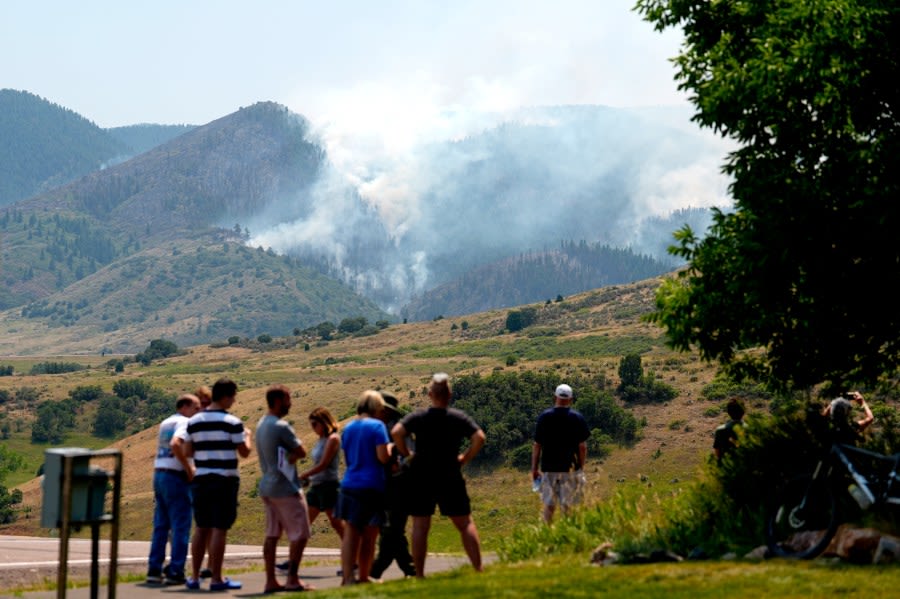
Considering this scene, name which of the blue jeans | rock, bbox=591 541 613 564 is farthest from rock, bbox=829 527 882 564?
the blue jeans

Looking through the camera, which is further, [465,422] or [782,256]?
[782,256]

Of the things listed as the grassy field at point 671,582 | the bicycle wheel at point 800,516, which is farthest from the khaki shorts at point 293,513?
the bicycle wheel at point 800,516

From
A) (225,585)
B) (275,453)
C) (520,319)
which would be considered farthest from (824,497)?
(520,319)

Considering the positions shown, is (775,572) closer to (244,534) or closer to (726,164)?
(726,164)

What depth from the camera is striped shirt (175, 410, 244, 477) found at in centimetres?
1349

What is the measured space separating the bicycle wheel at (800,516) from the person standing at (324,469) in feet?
14.3

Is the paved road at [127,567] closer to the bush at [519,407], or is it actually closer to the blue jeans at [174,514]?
the blue jeans at [174,514]

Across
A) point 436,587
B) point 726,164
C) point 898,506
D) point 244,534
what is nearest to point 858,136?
point 726,164

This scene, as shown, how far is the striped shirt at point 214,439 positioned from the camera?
44.3ft

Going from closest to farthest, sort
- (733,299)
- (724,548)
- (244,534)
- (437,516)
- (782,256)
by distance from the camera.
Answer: (724,548) → (782,256) → (733,299) → (437,516) → (244,534)

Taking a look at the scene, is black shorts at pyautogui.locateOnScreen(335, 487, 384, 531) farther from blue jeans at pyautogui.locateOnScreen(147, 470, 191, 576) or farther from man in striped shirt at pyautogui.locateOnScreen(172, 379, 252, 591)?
blue jeans at pyautogui.locateOnScreen(147, 470, 191, 576)

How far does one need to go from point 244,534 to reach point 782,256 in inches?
1517

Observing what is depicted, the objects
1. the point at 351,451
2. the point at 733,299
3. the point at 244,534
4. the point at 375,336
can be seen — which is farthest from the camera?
the point at 375,336

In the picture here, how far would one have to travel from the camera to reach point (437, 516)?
47344 millimetres
